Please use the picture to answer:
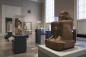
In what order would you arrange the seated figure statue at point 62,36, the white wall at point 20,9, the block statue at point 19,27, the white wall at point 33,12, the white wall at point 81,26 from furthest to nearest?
the white wall at point 33,12 → the white wall at point 20,9 → the white wall at point 81,26 → the block statue at point 19,27 → the seated figure statue at point 62,36

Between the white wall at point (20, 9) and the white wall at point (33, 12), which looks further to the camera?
the white wall at point (33, 12)

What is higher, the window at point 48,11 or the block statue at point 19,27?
the window at point 48,11

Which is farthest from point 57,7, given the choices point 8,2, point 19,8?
point 8,2

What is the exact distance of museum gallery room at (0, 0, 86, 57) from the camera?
2.87 ft

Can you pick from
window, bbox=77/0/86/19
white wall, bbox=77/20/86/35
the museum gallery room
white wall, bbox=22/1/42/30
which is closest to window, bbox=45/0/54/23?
the museum gallery room

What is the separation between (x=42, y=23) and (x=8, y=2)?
453cm

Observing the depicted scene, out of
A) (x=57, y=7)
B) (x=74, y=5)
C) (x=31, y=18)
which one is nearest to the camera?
(x=74, y=5)

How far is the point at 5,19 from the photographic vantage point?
802 centimetres

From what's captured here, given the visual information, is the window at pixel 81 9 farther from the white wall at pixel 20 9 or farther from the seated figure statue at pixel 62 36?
the white wall at pixel 20 9

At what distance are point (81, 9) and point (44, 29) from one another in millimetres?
3883

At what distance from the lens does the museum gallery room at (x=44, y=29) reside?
87 centimetres

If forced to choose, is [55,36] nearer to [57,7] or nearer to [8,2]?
[57,7]

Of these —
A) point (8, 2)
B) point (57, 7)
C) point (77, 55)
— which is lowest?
point (77, 55)

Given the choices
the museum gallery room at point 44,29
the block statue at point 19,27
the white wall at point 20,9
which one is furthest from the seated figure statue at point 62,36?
the white wall at point 20,9
